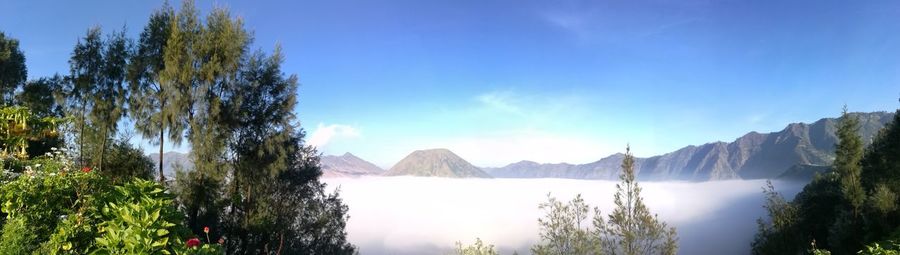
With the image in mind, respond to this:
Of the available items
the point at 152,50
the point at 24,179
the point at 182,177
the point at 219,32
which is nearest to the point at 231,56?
the point at 219,32

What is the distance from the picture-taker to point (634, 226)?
14.5m

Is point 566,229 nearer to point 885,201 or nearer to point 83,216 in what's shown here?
point 83,216

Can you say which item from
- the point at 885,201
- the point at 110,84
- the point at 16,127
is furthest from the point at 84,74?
the point at 885,201

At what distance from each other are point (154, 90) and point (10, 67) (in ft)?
75.2

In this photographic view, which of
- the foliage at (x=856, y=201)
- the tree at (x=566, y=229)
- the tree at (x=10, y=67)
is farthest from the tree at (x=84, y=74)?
the foliage at (x=856, y=201)

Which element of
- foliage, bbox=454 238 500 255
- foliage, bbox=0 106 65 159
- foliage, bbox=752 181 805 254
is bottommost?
foliage, bbox=752 181 805 254

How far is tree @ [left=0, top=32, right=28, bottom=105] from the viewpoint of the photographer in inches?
1288

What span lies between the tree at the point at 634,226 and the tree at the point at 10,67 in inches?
1654

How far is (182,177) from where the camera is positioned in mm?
23453

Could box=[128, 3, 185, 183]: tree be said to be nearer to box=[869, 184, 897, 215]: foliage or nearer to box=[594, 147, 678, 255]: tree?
box=[594, 147, 678, 255]: tree

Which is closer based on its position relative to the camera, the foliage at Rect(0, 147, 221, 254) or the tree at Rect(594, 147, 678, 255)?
the foliage at Rect(0, 147, 221, 254)

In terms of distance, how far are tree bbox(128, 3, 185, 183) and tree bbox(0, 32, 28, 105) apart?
19660mm

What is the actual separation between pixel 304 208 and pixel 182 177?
14.0 meters

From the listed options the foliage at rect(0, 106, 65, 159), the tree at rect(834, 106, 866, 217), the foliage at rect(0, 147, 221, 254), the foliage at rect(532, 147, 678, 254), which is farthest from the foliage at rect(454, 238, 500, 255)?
the tree at rect(834, 106, 866, 217)
